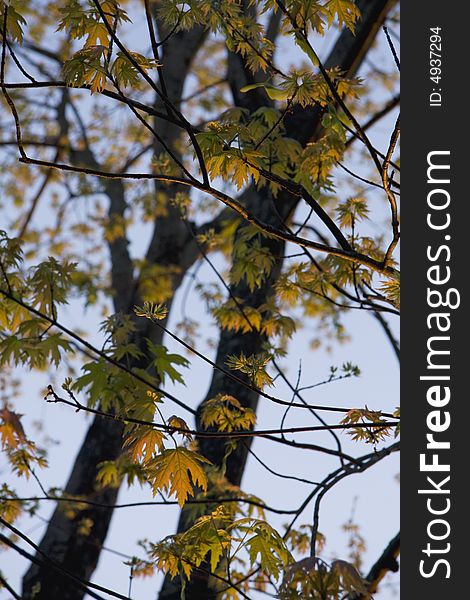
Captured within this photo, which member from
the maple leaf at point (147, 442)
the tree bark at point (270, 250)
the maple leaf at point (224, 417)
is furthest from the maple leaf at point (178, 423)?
the tree bark at point (270, 250)

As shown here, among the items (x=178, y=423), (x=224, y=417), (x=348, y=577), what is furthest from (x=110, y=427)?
(x=348, y=577)

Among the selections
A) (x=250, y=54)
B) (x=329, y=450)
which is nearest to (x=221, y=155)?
(x=250, y=54)

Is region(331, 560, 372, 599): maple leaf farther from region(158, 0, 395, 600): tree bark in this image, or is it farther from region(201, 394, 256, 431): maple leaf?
region(158, 0, 395, 600): tree bark

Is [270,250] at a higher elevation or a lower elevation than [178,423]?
higher

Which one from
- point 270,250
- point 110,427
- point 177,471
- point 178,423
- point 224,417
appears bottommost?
point 177,471

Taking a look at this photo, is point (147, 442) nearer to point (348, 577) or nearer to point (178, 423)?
point (178, 423)

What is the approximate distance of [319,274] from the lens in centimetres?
333

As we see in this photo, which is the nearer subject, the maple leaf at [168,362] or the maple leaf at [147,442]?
the maple leaf at [147,442]

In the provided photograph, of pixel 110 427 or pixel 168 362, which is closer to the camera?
pixel 168 362

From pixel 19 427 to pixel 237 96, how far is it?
295 centimetres

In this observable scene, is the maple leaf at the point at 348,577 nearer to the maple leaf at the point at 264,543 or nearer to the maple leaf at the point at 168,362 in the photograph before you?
the maple leaf at the point at 264,543

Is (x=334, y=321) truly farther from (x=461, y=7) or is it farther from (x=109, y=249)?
(x=461, y=7)

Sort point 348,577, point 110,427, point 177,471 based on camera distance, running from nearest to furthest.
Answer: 1. point 348,577
2. point 177,471
3. point 110,427

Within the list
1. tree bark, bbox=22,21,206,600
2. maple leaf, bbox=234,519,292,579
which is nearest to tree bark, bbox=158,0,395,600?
tree bark, bbox=22,21,206,600
